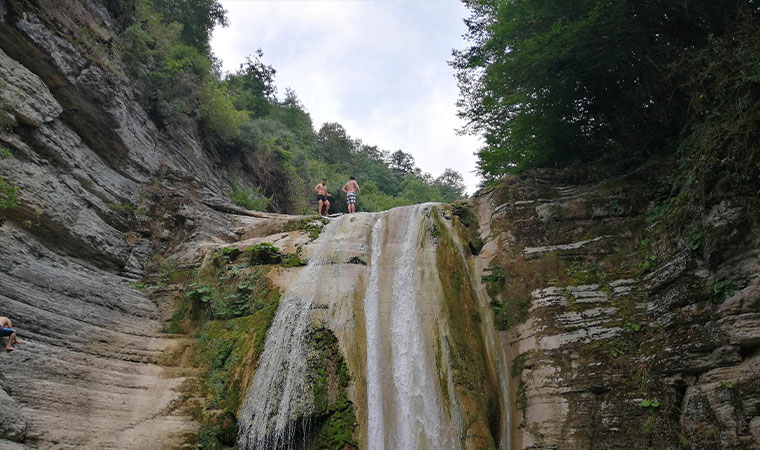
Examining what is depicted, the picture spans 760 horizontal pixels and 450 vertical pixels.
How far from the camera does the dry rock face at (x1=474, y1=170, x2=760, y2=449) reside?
552 cm

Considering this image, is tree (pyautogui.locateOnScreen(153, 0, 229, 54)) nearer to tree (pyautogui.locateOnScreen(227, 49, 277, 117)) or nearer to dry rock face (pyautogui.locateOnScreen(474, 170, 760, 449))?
tree (pyautogui.locateOnScreen(227, 49, 277, 117))

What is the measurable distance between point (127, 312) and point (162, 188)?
198 inches

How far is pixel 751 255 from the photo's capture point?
5766 mm

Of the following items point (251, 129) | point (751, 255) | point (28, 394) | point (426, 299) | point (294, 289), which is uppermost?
point (251, 129)

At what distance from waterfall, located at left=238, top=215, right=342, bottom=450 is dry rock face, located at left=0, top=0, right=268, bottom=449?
0.97 metres

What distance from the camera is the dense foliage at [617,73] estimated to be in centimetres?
685

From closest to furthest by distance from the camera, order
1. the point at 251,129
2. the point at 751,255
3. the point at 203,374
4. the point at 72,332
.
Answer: the point at 751,255 → the point at 72,332 → the point at 203,374 → the point at 251,129

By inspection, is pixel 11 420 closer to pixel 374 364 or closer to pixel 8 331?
pixel 8 331

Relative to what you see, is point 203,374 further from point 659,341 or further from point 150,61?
point 150,61

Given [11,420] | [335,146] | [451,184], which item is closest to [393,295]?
[11,420]

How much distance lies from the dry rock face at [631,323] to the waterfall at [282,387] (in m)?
3.41

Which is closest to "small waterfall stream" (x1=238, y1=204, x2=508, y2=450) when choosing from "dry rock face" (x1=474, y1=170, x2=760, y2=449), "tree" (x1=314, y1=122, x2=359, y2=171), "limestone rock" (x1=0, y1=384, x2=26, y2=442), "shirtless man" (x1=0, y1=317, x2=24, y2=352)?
"dry rock face" (x1=474, y1=170, x2=760, y2=449)

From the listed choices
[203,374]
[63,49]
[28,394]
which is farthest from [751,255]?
[63,49]

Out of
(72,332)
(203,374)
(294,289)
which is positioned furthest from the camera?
(294,289)
